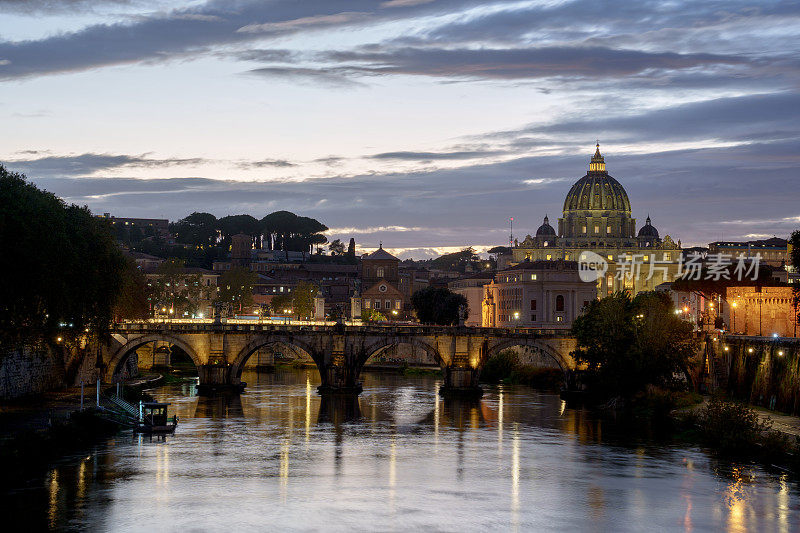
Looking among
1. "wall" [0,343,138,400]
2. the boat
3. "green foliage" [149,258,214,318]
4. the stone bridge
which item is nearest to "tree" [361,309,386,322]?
"green foliage" [149,258,214,318]

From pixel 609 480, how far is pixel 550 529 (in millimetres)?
10527

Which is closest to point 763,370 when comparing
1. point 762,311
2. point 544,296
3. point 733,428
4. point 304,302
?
point 733,428

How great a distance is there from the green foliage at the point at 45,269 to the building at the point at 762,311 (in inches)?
1737

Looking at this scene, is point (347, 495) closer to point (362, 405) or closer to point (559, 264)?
point (362, 405)

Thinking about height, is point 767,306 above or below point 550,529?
above

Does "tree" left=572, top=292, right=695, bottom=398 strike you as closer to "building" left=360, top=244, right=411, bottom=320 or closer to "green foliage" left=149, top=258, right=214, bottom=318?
"green foliage" left=149, top=258, right=214, bottom=318

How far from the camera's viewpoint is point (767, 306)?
8269 centimetres

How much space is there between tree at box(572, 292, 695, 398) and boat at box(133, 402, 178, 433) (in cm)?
3327

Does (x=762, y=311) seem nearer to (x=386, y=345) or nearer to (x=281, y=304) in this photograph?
(x=386, y=345)

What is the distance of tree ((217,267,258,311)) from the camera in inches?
6713

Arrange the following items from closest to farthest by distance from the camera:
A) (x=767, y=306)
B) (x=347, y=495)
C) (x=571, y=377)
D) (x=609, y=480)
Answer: (x=347, y=495)
(x=609, y=480)
(x=767, y=306)
(x=571, y=377)

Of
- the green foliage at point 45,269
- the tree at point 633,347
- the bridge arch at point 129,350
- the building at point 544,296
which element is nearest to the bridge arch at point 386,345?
the tree at point 633,347

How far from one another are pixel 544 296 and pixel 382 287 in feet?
89.4

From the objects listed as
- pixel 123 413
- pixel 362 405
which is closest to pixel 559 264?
pixel 362 405
